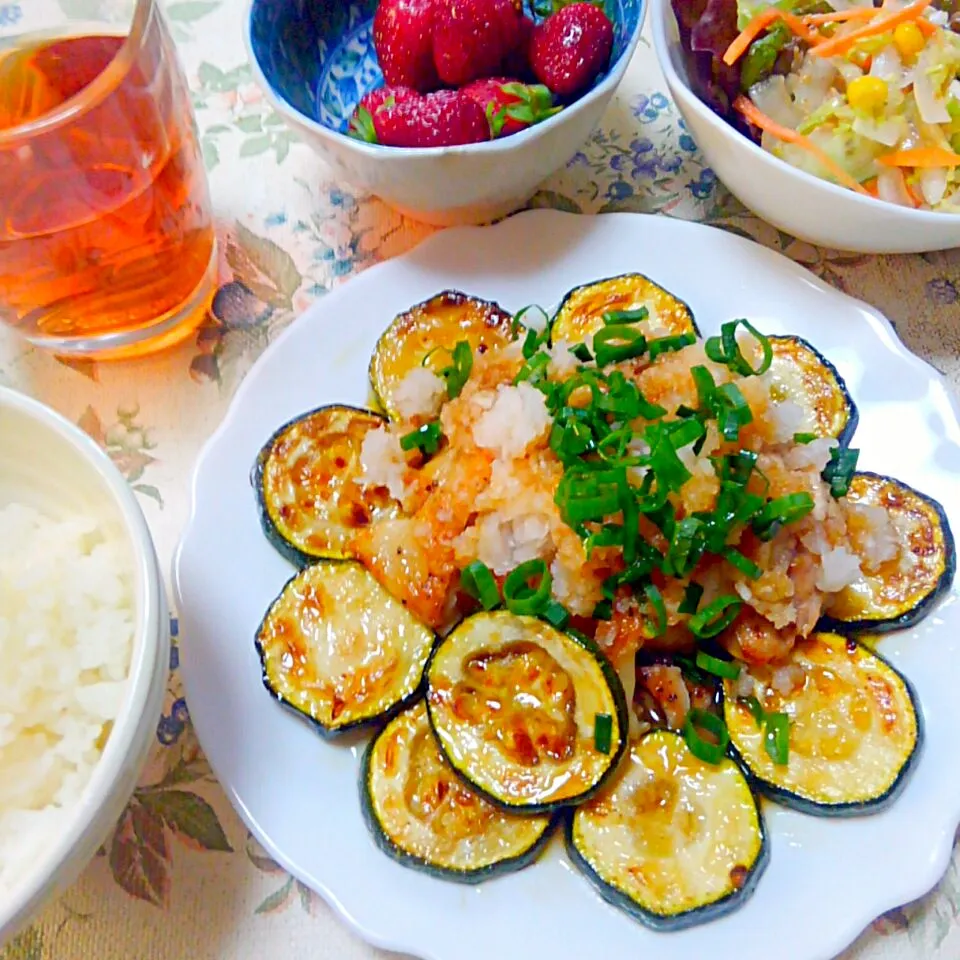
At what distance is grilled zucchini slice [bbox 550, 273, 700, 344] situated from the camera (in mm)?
2041

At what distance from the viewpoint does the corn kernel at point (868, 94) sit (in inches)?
82.9

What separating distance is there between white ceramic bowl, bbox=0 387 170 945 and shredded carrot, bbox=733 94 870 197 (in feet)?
5.20

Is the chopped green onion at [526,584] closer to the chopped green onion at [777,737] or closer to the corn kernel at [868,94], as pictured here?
the chopped green onion at [777,737]

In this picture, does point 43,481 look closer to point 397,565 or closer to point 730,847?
point 397,565

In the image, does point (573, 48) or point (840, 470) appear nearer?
point (840, 470)

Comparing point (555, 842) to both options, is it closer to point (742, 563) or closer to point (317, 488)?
point (742, 563)

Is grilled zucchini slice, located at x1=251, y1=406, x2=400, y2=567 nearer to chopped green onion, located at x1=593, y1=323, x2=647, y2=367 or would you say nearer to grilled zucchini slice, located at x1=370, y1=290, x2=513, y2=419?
grilled zucchini slice, located at x1=370, y1=290, x2=513, y2=419

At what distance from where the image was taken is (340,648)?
1764 mm

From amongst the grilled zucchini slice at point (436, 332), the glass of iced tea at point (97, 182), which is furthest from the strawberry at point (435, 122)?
the glass of iced tea at point (97, 182)

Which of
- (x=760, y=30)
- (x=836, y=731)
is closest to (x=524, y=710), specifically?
(x=836, y=731)

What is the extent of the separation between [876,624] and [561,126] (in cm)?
119

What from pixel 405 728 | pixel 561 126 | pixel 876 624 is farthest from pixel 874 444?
pixel 405 728

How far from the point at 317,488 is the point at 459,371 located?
38 centimetres

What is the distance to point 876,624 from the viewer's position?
5.82 feet
